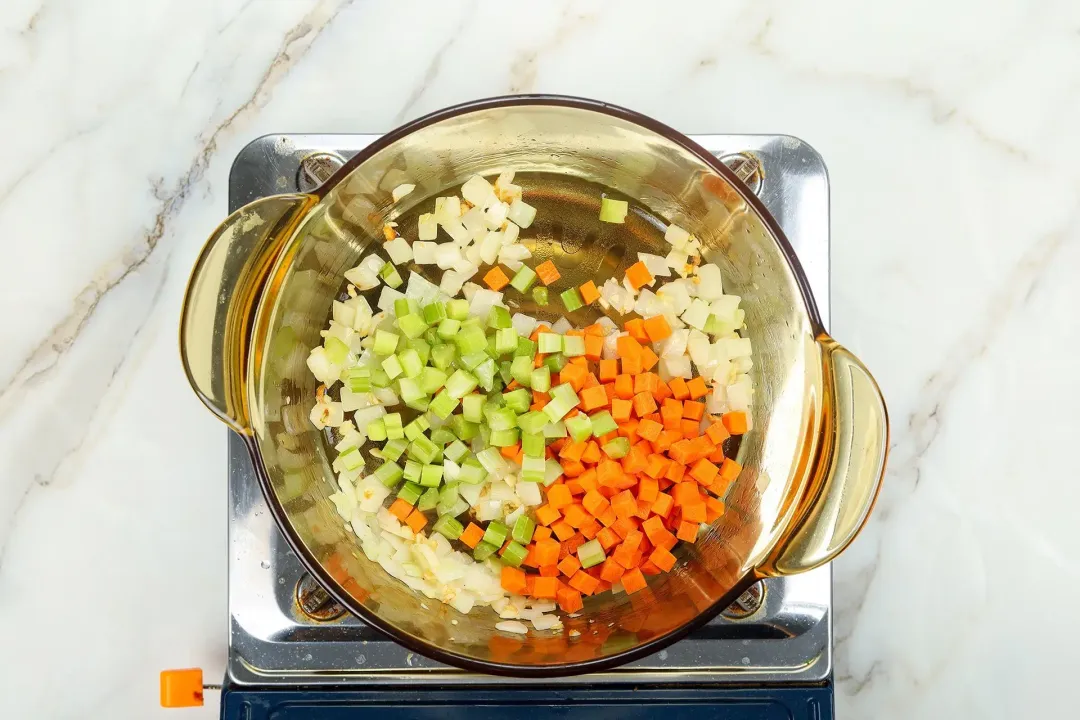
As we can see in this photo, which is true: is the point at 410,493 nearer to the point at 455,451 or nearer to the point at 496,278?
the point at 455,451

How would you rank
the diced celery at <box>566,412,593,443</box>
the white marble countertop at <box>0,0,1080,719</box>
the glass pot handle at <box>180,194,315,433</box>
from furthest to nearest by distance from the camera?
the white marble countertop at <box>0,0,1080,719</box> < the diced celery at <box>566,412,593,443</box> < the glass pot handle at <box>180,194,315,433</box>

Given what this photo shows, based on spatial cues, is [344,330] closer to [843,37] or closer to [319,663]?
[319,663]

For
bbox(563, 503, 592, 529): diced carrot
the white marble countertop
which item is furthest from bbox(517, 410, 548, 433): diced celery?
the white marble countertop

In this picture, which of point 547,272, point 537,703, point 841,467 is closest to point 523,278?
point 547,272

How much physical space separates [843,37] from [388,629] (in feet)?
3.54

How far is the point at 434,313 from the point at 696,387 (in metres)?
0.35

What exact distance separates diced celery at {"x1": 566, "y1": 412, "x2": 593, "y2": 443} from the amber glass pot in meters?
0.17

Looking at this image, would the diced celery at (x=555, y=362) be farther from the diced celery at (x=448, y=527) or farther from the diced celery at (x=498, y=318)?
the diced celery at (x=448, y=527)

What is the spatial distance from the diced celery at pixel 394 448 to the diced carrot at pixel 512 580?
0.67 ft

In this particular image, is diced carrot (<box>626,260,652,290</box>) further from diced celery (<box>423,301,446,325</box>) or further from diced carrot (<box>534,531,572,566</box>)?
diced carrot (<box>534,531,572,566</box>)

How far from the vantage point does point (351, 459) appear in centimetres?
101

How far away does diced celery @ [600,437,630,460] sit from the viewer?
3.26 feet

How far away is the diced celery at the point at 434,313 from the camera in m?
1.02

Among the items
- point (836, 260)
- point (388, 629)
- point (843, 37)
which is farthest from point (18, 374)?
point (843, 37)
